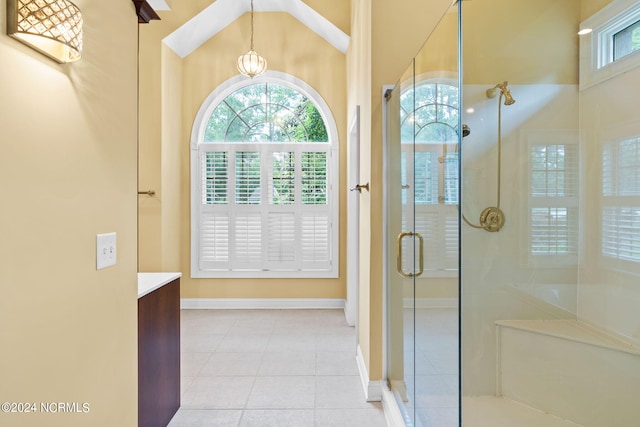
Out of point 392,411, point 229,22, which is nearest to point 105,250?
point 392,411

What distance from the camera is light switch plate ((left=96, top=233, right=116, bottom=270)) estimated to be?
1.19 meters

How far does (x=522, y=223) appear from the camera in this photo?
197 cm

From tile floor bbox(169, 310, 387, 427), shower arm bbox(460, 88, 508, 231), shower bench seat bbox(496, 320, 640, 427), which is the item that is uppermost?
shower arm bbox(460, 88, 508, 231)

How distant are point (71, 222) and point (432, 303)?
1.41 m

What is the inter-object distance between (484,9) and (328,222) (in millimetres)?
2842

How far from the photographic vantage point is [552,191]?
1.92 m

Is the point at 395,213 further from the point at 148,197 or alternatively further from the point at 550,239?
the point at 148,197

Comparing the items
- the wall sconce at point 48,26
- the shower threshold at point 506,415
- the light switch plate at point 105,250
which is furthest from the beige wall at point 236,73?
the wall sconce at point 48,26

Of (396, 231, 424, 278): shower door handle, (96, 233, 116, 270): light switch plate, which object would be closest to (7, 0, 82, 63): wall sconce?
(96, 233, 116, 270): light switch plate

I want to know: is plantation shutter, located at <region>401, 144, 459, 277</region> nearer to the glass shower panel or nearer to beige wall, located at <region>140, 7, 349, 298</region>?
the glass shower panel

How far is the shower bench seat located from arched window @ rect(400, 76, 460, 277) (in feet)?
2.51

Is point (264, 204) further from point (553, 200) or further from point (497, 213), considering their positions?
point (553, 200)

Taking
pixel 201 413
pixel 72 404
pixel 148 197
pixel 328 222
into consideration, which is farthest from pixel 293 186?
pixel 72 404

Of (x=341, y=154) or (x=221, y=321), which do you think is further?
(x=341, y=154)
